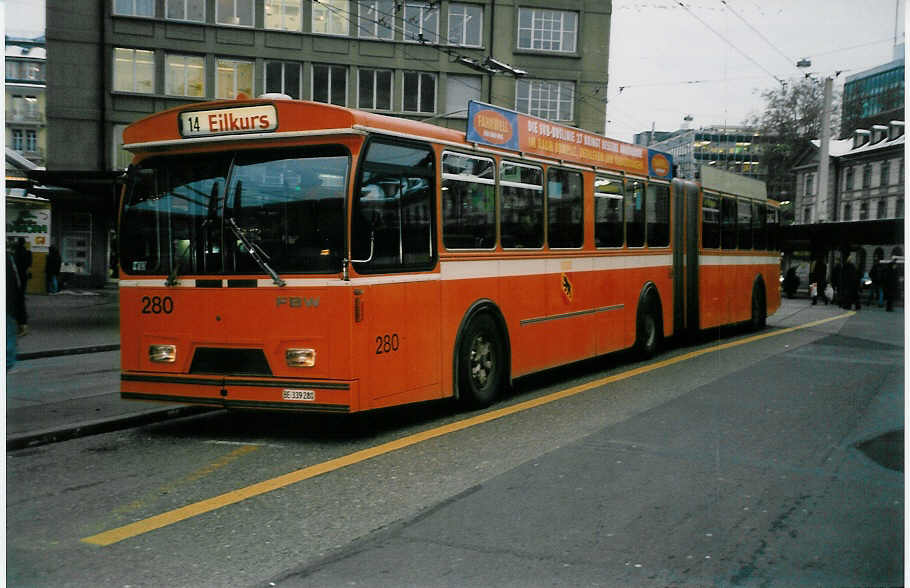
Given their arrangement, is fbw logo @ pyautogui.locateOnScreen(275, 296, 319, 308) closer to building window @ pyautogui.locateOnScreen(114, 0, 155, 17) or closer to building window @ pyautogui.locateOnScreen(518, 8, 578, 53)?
building window @ pyautogui.locateOnScreen(114, 0, 155, 17)

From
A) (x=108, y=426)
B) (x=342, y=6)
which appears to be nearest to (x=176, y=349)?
(x=108, y=426)

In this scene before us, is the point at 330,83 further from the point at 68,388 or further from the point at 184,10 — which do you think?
the point at 68,388

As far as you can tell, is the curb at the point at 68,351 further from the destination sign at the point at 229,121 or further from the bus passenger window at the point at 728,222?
the bus passenger window at the point at 728,222

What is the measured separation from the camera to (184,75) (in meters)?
32.4

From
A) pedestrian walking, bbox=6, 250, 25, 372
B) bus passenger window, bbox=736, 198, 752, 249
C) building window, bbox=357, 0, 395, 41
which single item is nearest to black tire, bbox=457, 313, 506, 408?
pedestrian walking, bbox=6, 250, 25, 372

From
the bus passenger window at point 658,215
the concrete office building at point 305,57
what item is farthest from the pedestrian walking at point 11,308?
the concrete office building at point 305,57

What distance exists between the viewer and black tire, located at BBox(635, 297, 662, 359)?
530 inches

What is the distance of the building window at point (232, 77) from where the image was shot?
32.1 metres

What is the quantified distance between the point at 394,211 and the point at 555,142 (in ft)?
12.0

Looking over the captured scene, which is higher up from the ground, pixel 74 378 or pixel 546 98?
pixel 546 98

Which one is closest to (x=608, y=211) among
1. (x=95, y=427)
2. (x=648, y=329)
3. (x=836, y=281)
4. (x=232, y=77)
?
(x=648, y=329)

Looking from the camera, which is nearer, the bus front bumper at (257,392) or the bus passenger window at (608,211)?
the bus front bumper at (257,392)

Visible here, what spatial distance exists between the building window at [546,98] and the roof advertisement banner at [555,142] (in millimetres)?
23048

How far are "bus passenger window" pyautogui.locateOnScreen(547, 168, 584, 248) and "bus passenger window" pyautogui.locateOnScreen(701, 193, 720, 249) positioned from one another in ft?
17.4
